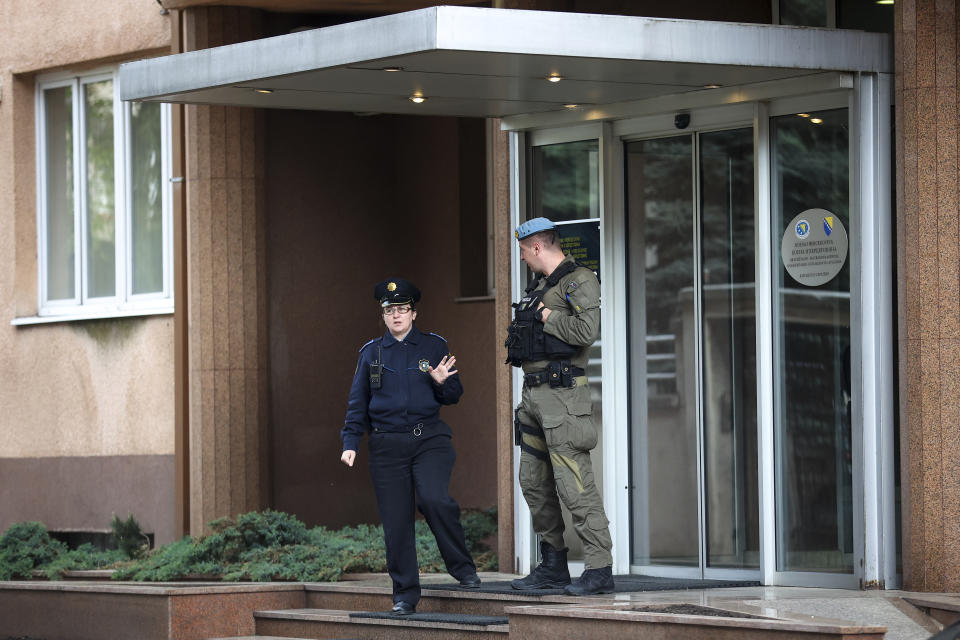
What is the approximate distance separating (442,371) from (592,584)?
147 centimetres

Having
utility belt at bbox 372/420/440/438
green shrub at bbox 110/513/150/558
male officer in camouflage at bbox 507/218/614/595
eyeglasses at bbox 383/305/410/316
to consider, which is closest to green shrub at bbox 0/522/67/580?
green shrub at bbox 110/513/150/558

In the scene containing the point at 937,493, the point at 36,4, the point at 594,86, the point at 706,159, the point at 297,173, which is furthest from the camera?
the point at 36,4

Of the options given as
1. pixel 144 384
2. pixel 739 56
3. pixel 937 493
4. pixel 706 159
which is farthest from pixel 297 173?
pixel 937 493

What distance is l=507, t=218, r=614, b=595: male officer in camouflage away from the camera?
917cm

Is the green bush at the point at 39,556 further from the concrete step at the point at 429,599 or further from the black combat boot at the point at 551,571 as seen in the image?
the black combat boot at the point at 551,571

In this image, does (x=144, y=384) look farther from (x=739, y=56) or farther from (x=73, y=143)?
(x=739, y=56)

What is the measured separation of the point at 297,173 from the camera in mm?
13812

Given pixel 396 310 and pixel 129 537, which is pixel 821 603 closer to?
pixel 396 310

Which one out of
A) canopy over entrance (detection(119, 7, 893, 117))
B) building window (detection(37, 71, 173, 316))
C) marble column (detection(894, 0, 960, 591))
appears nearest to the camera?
canopy over entrance (detection(119, 7, 893, 117))

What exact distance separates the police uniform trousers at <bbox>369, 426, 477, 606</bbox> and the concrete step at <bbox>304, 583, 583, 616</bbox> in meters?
0.15

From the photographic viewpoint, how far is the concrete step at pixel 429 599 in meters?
9.29

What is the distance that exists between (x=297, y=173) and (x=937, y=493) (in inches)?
255

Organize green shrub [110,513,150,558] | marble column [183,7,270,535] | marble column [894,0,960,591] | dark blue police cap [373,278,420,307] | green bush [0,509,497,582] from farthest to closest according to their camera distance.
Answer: green shrub [110,513,150,558] → marble column [183,7,270,535] → green bush [0,509,497,582] → dark blue police cap [373,278,420,307] → marble column [894,0,960,591]

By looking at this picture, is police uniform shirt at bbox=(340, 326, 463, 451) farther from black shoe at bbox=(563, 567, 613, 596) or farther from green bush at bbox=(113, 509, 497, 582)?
green bush at bbox=(113, 509, 497, 582)
